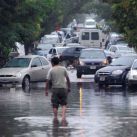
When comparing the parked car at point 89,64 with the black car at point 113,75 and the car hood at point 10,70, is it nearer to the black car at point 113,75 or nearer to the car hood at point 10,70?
the black car at point 113,75

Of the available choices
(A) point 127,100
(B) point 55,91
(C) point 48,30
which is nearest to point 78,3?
(C) point 48,30

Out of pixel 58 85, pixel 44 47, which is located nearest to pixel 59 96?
pixel 58 85

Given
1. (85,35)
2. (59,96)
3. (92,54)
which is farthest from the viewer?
(85,35)

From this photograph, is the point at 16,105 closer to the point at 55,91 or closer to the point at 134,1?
the point at 55,91

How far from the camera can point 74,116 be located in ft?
65.6

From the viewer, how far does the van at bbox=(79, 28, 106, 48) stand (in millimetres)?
73312

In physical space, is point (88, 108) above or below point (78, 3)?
below

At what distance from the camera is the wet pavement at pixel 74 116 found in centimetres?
1634

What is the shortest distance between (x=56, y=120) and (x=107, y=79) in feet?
53.0

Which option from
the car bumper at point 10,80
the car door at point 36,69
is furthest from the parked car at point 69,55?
the car bumper at point 10,80

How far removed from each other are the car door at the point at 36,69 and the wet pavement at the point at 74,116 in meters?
4.95

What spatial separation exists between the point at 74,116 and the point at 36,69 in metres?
16.0

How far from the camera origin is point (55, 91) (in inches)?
746

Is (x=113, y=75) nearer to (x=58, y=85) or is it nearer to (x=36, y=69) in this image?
(x=36, y=69)
